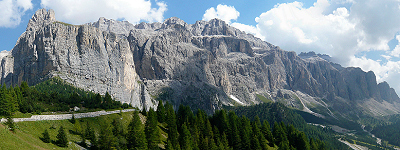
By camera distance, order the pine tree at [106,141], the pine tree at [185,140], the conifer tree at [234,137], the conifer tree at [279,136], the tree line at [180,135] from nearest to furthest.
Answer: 1. the pine tree at [106,141]
2. the tree line at [180,135]
3. the pine tree at [185,140]
4. the conifer tree at [234,137]
5. the conifer tree at [279,136]

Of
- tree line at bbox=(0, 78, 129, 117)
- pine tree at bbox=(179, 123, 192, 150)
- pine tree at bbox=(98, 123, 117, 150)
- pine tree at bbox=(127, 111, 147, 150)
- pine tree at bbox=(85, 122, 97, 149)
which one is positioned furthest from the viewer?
pine tree at bbox=(179, 123, 192, 150)

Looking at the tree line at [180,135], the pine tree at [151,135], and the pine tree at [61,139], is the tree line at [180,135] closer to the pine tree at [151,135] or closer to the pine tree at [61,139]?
Answer: the pine tree at [151,135]

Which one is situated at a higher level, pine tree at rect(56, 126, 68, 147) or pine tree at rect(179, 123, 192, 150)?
pine tree at rect(56, 126, 68, 147)

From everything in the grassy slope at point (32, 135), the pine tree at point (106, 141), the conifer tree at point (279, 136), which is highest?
the grassy slope at point (32, 135)

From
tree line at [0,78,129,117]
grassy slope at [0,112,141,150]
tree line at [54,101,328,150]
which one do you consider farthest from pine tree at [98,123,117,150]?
tree line at [0,78,129,117]

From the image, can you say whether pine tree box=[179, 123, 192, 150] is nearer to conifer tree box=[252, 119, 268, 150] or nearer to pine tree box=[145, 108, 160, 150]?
pine tree box=[145, 108, 160, 150]

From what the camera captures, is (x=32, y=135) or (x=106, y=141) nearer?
(x=32, y=135)

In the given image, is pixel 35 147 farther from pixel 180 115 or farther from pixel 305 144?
pixel 305 144

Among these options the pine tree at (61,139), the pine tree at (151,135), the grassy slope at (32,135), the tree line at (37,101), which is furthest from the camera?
the pine tree at (151,135)

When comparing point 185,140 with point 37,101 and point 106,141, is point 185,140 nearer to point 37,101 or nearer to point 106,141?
point 106,141

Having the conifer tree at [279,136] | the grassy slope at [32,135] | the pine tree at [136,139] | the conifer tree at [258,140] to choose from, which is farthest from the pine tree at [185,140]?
the conifer tree at [279,136]

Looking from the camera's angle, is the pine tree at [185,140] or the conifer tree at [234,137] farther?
the conifer tree at [234,137]

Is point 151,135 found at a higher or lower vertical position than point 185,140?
higher

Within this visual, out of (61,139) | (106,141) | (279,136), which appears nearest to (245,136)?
(279,136)
